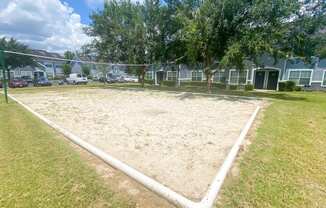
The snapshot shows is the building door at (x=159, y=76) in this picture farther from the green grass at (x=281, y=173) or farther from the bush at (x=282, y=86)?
the green grass at (x=281, y=173)

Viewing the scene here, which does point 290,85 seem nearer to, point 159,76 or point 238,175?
point 159,76

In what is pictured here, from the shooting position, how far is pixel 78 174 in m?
2.94

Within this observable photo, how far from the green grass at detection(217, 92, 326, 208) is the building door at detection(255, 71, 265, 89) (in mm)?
17867

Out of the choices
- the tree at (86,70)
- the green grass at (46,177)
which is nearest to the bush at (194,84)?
the green grass at (46,177)

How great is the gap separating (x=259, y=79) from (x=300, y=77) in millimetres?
3782

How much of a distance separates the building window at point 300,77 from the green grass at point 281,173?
17.1m

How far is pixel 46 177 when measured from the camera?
2844 millimetres

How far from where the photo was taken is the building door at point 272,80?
20562 millimetres

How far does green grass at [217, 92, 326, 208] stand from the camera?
2379mm

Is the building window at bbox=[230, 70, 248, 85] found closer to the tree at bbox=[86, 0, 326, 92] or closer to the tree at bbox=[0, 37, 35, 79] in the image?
the tree at bbox=[86, 0, 326, 92]

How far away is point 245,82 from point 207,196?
21812 millimetres

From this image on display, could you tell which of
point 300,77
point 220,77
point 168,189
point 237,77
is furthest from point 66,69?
point 168,189

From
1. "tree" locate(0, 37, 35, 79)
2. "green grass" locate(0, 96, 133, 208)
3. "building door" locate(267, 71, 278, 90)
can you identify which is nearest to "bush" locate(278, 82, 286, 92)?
"building door" locate(267, 71, 278, 90)

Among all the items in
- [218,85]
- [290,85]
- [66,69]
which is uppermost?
[66,69]
